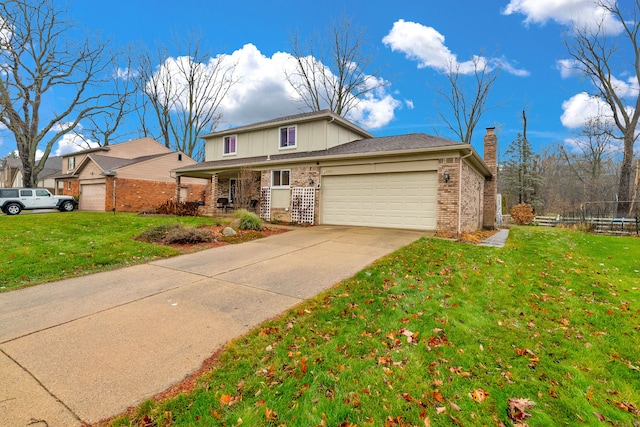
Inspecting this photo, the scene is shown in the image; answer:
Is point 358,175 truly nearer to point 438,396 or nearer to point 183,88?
point 438,396

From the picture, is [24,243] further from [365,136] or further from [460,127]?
[460,127]

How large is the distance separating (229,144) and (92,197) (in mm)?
12465

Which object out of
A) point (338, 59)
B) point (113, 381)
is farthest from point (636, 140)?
point (113, 381)

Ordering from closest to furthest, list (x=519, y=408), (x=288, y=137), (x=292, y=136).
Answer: (x=519, y=408)
(x=292, y=136)
(x=288, y=137)

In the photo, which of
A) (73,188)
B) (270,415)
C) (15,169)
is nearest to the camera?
(270,415)

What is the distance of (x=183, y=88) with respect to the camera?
1225 inches

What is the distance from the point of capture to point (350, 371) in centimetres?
268

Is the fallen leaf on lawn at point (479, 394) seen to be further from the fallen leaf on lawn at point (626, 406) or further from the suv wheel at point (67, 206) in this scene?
the suv wheel at point (67, 206)

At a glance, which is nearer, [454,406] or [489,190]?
[454,406]

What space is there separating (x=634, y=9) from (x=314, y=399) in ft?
90.6

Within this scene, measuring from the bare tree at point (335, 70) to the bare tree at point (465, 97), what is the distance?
6.06m

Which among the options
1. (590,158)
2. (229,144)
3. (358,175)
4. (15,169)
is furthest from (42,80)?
(590,158)

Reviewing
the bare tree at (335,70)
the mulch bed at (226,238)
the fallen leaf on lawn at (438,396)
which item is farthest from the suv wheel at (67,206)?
the fallen leaf on lawn at (438,396)

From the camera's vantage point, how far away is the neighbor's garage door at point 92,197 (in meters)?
21.3
